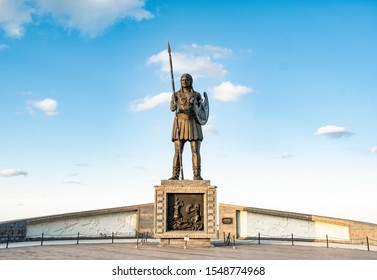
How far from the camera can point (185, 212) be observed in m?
12.9

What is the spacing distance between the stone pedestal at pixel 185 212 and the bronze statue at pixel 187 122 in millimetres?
545

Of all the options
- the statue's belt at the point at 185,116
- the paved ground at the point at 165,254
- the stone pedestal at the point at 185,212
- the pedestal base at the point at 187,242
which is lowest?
the paved ground at the point at 165,254

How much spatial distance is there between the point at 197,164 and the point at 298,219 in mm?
7476

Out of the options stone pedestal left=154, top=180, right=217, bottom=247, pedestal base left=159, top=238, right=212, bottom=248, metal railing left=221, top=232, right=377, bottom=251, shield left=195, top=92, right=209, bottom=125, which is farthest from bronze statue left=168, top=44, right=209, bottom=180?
metal railing left=221, top=232, right=377, bottom=251

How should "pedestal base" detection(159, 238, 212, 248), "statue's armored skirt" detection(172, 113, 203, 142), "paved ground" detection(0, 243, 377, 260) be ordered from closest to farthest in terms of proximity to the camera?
"paved ground" detection(0, 243, 377, 260) → "pedestal base" detection(159, 238, 212, 248) → "statue's armored skirt" detection(172, 113, 203, 142)

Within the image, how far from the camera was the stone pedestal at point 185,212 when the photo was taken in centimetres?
1252

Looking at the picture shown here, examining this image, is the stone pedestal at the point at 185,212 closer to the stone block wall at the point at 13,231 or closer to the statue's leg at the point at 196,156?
the statue's leg at the point at 196,156

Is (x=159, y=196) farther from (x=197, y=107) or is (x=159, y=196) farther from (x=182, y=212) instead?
(x=197, y=107)

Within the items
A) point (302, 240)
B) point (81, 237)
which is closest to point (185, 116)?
point (81, 237)

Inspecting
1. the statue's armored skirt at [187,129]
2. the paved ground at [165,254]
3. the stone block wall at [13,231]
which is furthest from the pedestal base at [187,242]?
the stone block wall at [13,231]

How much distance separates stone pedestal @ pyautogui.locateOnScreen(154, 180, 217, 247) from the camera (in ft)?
41.1

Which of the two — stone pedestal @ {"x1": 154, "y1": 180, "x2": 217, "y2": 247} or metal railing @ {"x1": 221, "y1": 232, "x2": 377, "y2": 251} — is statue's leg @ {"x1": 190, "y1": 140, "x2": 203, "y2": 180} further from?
metal railing @ {"x1": 221, "y1": 232, "x2": 377, "y2": 251}
